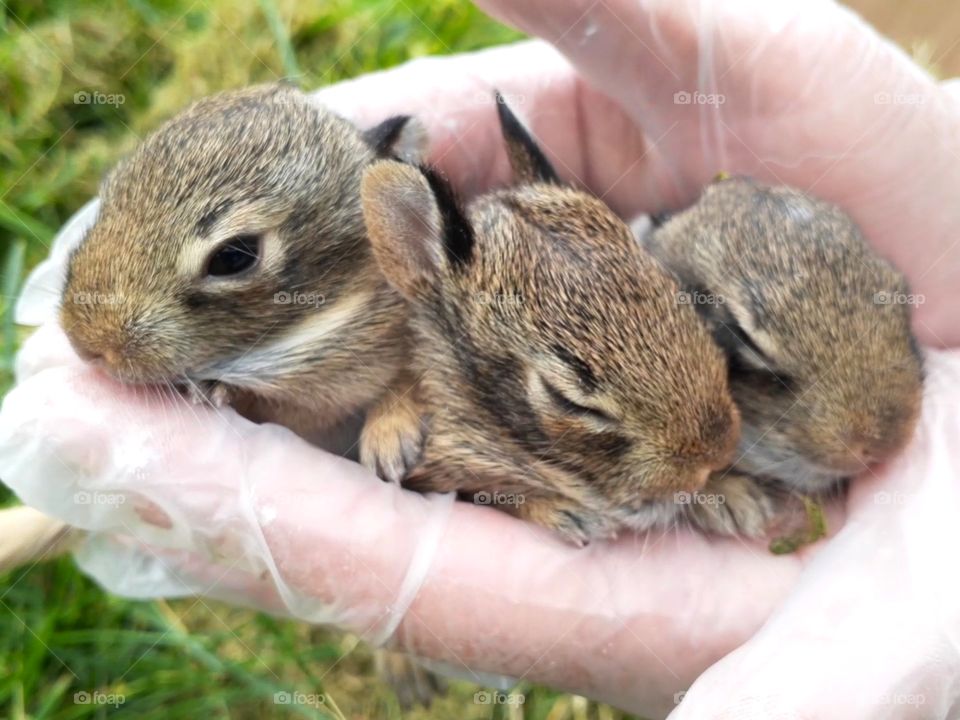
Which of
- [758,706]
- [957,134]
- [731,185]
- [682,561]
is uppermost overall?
[957,134]

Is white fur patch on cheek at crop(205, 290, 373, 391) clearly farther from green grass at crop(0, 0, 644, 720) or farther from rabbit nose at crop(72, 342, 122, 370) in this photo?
green grass at crop(0, 0, 644, 720)

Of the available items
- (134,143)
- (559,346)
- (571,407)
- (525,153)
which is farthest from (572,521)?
(134,143)

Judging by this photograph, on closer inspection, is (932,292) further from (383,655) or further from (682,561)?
(383,655)

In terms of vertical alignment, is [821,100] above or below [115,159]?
above

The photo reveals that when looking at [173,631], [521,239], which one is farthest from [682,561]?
[173,631]

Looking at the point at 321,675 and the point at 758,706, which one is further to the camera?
the point at 321,675

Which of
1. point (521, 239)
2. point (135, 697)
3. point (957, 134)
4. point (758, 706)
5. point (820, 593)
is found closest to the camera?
point (758, 706)

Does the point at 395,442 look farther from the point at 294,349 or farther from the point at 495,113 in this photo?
the point at 495,113
